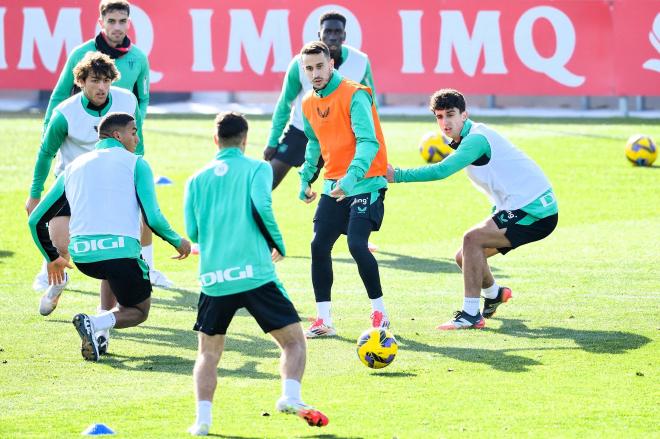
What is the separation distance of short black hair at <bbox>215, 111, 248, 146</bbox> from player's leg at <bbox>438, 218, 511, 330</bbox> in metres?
3.41

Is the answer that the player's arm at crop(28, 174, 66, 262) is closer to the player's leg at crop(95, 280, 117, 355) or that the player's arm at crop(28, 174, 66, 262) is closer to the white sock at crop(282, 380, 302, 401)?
the player's leg at crop(95, 280, 117, 355)

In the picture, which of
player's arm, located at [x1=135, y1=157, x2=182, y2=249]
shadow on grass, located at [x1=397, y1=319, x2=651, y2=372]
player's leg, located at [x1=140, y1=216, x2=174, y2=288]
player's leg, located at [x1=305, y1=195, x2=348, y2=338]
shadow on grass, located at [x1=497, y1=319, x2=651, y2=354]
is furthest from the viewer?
player's leg, located at [x1=140, y1=216, x2=174, y2=288]

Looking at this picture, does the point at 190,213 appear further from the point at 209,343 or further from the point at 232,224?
the point at 209,343

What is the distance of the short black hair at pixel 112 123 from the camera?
8.78 metres

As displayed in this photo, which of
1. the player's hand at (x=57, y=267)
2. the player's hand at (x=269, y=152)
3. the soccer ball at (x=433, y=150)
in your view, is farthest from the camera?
the soccer ball at (x=433, y=150)

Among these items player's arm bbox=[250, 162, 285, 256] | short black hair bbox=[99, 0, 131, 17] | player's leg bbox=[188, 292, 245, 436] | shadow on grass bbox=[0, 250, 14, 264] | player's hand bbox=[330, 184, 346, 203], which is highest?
short black hair bbox=[99, 0, 131, 17]

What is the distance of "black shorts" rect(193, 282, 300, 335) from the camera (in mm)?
7230

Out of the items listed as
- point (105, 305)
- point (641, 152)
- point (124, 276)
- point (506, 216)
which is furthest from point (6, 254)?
point (641, 152)

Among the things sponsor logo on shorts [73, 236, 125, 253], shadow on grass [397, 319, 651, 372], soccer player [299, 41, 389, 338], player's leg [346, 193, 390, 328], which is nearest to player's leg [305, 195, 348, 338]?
soccer player [299, 41, 389, 338]

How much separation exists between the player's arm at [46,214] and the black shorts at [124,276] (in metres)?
0.28

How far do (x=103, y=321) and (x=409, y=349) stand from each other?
7.31ft

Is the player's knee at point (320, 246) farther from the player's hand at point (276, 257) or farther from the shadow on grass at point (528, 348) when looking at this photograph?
the player's hand at point (276, 257)

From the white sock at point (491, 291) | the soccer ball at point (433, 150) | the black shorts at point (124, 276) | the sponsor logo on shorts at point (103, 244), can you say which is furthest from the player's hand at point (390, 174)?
the soccer ball at point (433, 150)

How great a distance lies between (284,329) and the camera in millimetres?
7312
